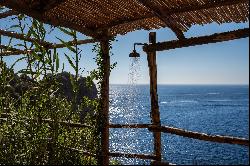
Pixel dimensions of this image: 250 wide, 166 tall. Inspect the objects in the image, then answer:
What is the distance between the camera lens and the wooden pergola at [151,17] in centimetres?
364

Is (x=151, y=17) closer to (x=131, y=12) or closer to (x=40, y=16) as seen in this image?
(x=131, y=12)

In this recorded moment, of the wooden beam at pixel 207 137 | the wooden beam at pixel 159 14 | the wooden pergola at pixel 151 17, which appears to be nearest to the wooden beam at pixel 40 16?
the wooden pergola at pixel 151 17

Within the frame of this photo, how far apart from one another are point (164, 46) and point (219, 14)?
0.82 m

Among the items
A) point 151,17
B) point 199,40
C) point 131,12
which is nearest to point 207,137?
point 199,40

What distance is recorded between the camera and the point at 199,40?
3758 mm

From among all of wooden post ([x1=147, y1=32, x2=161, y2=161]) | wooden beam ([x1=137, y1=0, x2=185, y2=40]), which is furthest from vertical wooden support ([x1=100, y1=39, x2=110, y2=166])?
wooden beam ([x1=137, y1=0, x2=185, y2=40])

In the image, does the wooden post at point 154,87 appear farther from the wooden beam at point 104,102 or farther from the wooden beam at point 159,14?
the wooden beam at point 104,102

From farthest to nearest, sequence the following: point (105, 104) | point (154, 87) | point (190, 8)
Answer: point (105, 104) → point (154, 87) → point (190, 8)

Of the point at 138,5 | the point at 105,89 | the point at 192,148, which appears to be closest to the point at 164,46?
the point at 138,5

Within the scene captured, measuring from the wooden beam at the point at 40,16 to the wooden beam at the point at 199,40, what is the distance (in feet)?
3.61

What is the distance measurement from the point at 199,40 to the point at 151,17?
0.89 meters

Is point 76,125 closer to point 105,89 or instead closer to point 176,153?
point 105,89

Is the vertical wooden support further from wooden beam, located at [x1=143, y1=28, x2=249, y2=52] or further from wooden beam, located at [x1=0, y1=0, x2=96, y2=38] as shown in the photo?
wooden beam, located at [x1=143, y1=28, x2=249, y2=52]

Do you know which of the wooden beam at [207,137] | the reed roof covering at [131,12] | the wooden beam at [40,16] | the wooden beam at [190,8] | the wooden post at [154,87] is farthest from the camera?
the wooden post at [154,87]
